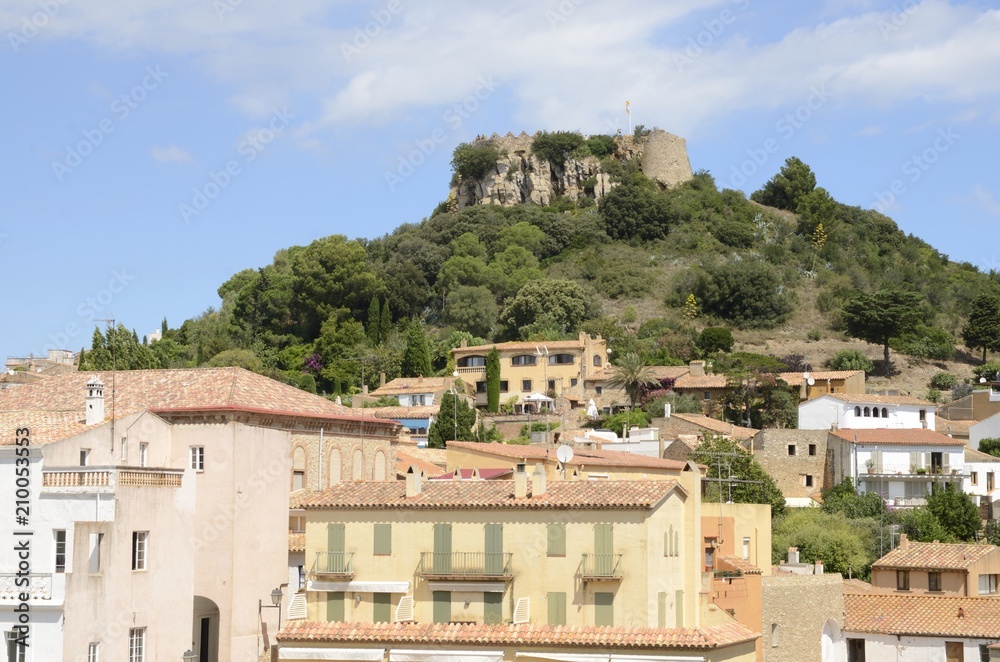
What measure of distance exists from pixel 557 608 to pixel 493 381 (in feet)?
175

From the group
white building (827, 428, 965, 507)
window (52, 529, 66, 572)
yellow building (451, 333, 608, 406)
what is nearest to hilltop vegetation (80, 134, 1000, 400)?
yellow building (451, 333, 608, 406)

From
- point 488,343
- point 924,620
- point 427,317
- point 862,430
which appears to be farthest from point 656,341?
point 924,620

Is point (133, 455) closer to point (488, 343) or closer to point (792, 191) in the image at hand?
point (488, 343)

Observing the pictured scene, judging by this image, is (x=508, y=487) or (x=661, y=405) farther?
(x=661, y=405)

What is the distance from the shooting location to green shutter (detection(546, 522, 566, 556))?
37188mm

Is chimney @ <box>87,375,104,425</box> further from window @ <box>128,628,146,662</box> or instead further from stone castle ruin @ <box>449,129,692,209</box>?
stone castle ruin @ <box>449,129,692,209</box>

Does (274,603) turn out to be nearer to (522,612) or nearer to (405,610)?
(405,610)

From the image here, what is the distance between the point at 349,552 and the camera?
3891 centimetres

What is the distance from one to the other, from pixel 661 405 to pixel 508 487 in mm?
45624

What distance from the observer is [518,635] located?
36.5m

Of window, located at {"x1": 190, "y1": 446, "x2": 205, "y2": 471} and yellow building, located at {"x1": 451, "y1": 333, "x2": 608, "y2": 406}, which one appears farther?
yellow building, located at {"x1": 451, "y1": 333, "x2": 608, "y2": 406}

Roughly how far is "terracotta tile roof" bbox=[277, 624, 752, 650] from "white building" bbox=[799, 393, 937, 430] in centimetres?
4098

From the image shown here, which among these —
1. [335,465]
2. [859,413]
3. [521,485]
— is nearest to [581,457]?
[335,465]

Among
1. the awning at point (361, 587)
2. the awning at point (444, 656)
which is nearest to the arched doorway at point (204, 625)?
the awning at point (361, 587)
